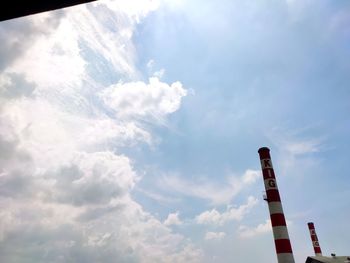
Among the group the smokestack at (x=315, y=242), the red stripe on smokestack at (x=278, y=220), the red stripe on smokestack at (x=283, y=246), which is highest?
the smokestack at (x=315, y=242)

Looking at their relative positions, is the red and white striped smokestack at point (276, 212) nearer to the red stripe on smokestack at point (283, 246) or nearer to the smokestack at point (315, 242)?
the red stripe on smokestack at point (283, 246)

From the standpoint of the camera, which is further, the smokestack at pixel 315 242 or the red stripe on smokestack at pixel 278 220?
the smokestack at pixel 315 242

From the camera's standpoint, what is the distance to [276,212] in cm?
1627

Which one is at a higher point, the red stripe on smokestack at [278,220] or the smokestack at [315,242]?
the smokestack at [315,242]

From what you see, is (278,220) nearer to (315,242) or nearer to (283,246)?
(283,246)

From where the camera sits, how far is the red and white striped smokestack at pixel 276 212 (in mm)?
15492

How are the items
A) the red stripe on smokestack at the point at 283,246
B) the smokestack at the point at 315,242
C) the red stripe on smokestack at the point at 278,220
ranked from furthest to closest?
the smokestack at the point at 315,242
the red stripe on smokestack at the point at 278,220
the red stripe on smokestack at the point at 283,246

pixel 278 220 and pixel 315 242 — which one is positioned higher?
pixel 315 242

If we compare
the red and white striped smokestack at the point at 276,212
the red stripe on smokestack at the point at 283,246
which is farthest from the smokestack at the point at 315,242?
the red stripe on smokestack at the point at 283,246

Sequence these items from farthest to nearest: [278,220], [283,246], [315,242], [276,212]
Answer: [315,242], [276,212], [278,220], [283,246]

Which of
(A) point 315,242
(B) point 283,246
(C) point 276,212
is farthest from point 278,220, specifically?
(A) point 315,242

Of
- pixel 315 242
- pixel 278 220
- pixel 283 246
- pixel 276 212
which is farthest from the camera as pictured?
pixel 315 242

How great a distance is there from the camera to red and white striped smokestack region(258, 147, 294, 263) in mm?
15492

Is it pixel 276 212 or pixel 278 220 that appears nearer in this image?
pixel 278 220
